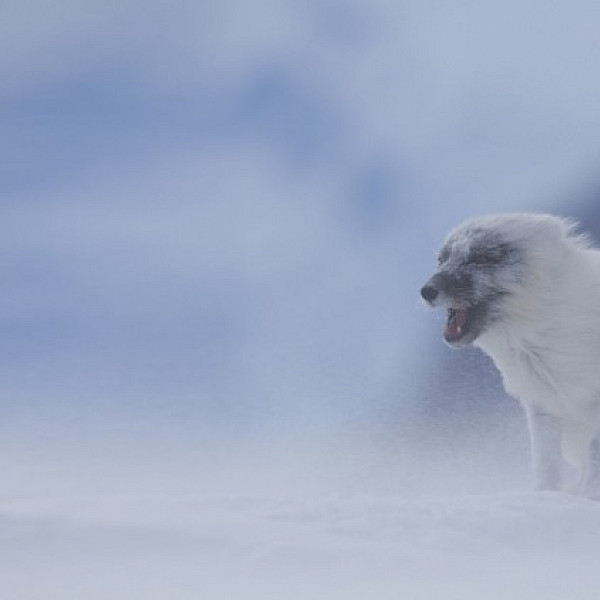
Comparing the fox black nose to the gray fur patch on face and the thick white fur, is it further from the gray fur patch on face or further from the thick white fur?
the thick white fur

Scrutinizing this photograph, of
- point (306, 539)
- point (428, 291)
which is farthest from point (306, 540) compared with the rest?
point (428, 291)

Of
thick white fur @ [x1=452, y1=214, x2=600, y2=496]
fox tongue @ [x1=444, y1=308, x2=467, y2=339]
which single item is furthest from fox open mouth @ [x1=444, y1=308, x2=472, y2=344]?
thick white fur @ [x1=452, y1=214, x2=600, y2=496]

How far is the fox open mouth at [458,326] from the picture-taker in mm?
9836

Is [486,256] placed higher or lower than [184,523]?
higher

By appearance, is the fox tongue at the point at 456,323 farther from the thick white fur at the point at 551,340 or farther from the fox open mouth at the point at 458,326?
the thick white fur at the point at 551,340

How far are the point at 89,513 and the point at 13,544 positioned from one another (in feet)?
2.38

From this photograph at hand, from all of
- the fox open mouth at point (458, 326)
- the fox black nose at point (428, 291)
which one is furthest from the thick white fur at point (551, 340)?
the fox black nose at point (428, 291)

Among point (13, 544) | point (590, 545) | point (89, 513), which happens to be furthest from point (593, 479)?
point (13, 544)

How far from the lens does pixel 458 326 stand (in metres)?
9.87

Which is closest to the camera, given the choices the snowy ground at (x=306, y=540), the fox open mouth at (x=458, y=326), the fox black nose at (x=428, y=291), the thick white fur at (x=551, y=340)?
the snowy ground at (x=306, y=540)

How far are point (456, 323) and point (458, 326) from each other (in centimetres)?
4

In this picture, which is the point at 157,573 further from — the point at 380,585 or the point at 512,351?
the point at 512,351

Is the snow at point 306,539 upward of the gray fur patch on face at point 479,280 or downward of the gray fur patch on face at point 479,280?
downward

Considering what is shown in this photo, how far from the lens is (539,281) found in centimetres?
977
